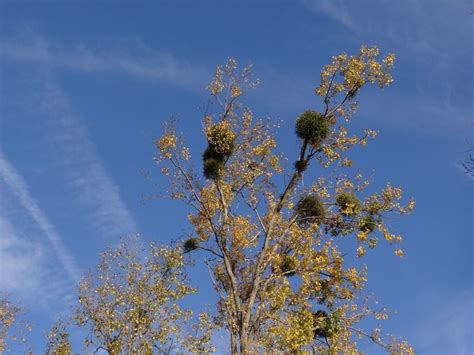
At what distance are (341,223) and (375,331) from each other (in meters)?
4.63

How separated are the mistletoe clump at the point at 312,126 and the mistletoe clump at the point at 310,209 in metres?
2.54

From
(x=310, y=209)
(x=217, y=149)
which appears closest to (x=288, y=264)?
(x=310, y=209)

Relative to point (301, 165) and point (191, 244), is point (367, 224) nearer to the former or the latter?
point (301, 165)

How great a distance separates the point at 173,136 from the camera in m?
22.1

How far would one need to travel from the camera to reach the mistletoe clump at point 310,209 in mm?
A: 22109

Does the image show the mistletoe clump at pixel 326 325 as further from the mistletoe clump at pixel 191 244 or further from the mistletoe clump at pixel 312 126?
the mistletoe clump at pixel 312 126

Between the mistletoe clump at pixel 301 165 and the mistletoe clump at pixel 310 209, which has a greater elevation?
the mistletoe clump at pixel 301 165

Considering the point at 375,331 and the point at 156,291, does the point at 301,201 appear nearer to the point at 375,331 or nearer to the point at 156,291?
the point at 375,331

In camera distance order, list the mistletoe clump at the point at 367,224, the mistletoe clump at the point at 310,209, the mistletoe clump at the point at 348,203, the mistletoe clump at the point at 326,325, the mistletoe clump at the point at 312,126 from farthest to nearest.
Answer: the mistletoe clump at the point at 326,325 < the mistletoe clump at the point at 310,209 < the mistletoe clump at the point at 348,203 < the mistletoe clump at the point at 367,224 < the mistletoe clump at the point at 312,126

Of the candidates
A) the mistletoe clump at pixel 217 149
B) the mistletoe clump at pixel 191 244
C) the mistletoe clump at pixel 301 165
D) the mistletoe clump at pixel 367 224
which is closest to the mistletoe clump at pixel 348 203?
the mistletoe clump at pixel 367 224

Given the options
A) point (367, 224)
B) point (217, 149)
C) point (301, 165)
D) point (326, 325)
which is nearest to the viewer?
point (217, 149)

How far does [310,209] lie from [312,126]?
3512 millimetres

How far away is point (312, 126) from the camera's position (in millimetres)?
21141

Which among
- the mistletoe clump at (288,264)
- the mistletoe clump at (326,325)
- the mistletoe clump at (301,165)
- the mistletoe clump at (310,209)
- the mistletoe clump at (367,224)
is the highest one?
the mistletoe clump at (301,165)
